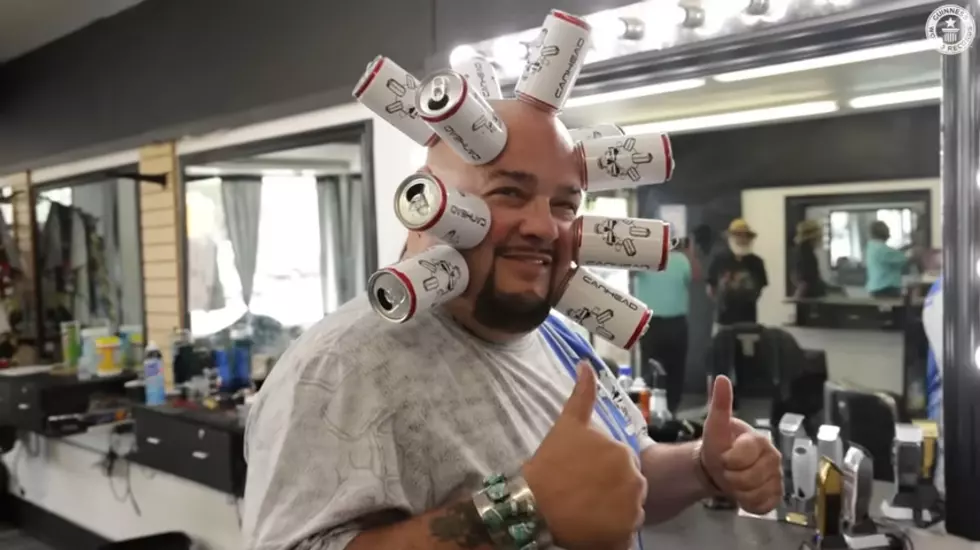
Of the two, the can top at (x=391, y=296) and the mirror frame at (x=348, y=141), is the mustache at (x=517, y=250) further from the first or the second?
the mirror frame at (x=348, y=141)

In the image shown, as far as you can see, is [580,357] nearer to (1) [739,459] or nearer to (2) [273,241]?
(1) [739,459]

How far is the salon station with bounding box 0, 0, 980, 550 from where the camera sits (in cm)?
106

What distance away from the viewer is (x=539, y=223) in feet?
3.07

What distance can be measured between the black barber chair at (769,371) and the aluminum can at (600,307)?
96cm

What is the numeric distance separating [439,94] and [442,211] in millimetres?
142

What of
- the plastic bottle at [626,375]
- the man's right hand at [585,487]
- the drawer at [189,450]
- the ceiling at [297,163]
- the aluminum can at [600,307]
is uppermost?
the ceiling at [297,163]

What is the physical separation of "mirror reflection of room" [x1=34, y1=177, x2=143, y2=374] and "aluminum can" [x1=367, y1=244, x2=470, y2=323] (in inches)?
106

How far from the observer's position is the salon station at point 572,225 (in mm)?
1057

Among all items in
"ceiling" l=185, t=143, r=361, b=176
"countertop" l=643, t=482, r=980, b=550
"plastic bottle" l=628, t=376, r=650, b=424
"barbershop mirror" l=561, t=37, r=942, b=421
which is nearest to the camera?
"countertop" l=643, t=482, r=980, b=550

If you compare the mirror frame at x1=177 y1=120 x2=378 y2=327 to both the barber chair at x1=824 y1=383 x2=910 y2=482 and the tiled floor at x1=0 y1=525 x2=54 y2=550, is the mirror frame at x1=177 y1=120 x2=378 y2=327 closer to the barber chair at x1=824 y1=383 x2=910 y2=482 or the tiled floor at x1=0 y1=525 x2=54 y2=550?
the barber chair at x1=824 y1=383 x2=910 y2=482

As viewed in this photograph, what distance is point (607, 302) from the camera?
1.04 metres

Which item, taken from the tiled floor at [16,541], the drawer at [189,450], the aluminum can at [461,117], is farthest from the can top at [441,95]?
the tiled floor at [16,541]

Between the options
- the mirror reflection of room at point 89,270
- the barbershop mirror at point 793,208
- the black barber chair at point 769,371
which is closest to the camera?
the barbershop mirror at point 793,208

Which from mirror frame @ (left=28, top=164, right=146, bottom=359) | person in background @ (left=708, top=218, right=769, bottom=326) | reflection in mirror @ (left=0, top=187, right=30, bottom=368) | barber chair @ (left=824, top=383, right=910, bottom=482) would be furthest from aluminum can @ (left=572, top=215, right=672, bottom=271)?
reflection in mirror @ (left=0, top=187, right=30, bottom=368)
